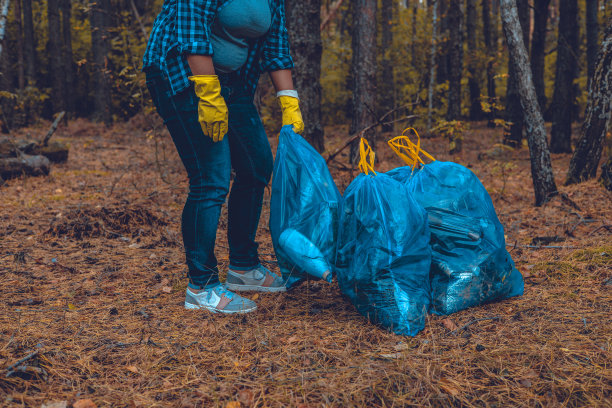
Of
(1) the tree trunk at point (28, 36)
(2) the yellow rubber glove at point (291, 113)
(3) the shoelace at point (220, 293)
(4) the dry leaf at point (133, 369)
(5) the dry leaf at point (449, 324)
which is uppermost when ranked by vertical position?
(1) the tree trunk at point (28, 36)

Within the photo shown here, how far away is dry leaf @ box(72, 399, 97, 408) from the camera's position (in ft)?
5.36

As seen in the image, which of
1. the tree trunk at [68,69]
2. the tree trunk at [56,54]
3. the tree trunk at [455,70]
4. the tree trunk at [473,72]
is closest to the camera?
the tree trunk at [455,70]

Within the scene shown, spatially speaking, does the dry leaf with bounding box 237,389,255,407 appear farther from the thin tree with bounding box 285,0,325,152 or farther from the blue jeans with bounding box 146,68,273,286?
the thin tree with bounding box 285,0,325,152

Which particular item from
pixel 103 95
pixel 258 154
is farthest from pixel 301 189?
pixel 103 95

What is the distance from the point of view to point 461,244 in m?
2.38

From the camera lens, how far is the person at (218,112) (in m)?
2.27

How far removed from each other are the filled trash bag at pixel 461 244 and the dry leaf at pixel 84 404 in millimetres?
1552

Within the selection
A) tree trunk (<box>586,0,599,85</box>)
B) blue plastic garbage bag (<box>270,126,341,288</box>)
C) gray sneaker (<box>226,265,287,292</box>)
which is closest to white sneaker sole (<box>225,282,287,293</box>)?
gray sneaker (<box>226,265,287,292</box>)

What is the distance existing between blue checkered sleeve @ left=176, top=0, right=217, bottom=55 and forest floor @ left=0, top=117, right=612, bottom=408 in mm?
1318

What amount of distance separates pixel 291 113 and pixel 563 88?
7.09 m

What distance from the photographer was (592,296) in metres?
2.53

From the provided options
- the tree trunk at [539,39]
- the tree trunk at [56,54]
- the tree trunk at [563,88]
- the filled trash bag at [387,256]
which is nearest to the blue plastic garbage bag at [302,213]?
the filled trash bag at [387,256]

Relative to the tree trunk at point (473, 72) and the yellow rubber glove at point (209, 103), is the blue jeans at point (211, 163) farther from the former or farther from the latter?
the tree trunk at point (473, 72)

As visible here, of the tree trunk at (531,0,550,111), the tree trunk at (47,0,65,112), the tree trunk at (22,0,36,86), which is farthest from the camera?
the tree trunk at (22,0,36,86)
